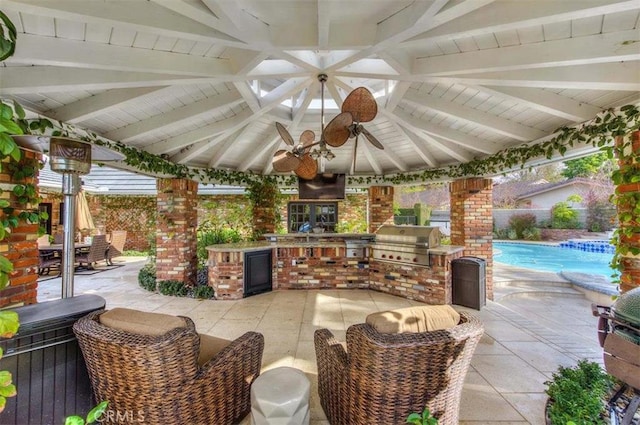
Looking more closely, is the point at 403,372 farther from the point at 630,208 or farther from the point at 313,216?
the point at 313,216

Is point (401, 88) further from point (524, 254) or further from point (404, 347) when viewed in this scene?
point (524, 254)

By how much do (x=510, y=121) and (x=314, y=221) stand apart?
16.7 ft

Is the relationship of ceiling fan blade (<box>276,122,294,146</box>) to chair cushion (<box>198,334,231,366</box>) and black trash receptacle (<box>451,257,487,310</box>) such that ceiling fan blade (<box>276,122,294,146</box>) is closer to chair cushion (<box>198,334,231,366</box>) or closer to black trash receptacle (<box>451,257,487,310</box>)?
chair cushion (<box>198,334,231,366</box>)

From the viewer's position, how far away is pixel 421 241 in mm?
4590

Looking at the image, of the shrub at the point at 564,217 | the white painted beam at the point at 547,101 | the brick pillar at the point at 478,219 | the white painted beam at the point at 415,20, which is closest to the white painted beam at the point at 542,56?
the white painted beam at the point at 547,101

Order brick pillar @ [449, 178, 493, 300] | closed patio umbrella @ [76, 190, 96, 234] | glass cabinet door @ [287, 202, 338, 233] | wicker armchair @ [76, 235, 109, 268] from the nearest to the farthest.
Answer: brick pillar @ [449, 178, 493, 300]
wicker armchair @ [76, 235, 109, 268]
glass cabinet door @ [287, 202, 338, 233]
closed patio umbrella @ [76, 190, 96, 234]

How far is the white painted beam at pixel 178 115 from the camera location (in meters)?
3.23

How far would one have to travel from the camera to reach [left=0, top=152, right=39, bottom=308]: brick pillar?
242 centimetres

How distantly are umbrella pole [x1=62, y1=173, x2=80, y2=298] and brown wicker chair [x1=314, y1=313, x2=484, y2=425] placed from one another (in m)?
2.28

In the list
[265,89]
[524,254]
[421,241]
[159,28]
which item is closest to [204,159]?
[265,89]

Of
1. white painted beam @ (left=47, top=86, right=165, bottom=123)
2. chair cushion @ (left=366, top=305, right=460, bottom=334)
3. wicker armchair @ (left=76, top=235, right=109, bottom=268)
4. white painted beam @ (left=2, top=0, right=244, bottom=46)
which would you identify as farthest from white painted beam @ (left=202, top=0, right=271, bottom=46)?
wicker armchair @ (left=76, top=235, right=109, bottom=268)

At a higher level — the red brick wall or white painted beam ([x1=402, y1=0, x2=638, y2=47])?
white painted beam ([x1=402, y1=0, x2=638, y2=47])

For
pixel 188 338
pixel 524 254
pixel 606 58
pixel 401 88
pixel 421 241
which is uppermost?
pixel 401 88

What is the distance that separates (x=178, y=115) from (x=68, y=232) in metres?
1.91
